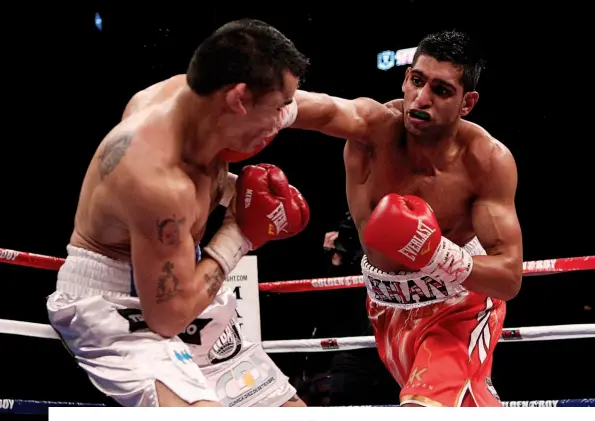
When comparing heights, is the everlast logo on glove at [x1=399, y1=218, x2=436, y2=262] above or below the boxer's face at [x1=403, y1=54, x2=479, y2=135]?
below

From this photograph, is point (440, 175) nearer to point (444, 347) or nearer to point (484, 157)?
point (484, 157)

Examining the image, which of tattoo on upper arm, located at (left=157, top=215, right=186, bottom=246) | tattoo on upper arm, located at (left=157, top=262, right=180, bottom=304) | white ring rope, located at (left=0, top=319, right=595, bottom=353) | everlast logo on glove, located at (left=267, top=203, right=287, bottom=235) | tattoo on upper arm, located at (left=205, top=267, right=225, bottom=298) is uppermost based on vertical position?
tattoo on upper arm, located at (left=157, top=215, right=186, bottom=246)

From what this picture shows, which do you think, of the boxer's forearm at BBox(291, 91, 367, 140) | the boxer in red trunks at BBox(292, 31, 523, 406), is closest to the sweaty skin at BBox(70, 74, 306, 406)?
the boxer's forearm at BBox(291, 91, 367, 140)

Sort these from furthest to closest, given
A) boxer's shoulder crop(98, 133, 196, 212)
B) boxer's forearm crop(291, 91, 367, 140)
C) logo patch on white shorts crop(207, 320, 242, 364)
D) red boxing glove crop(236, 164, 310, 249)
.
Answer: boxer's forearm crop(291, 91, 367, 140) < logo patch on white shorts crop(207, 320, 242, 364) < red boxing glove crop(236, 164, 310, 249) < boxer's shoulder crop(98, 133, 196, 212)

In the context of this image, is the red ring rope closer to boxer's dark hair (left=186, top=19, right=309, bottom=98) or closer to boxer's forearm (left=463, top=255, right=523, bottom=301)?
boxer's forearm (left=463, top=255, right=523, bottom=301)

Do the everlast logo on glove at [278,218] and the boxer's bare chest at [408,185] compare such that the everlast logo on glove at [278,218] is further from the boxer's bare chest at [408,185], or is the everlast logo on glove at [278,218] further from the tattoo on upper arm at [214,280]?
the boxer's bare chest at [408,185]

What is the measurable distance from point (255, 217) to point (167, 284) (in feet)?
0.98

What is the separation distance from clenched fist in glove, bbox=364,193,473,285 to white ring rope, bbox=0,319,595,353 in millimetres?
707

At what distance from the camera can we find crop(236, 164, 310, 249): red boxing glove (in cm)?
170

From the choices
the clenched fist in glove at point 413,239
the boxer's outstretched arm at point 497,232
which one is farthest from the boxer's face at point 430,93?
the clenched fist in glove at point 413,239

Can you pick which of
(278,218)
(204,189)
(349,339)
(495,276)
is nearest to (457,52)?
(495,276)

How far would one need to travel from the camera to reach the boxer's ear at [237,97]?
1.53 m
